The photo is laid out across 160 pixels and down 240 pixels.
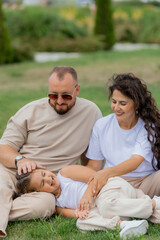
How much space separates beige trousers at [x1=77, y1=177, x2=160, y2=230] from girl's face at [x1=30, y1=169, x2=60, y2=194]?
0.43 meters

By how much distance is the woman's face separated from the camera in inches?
156

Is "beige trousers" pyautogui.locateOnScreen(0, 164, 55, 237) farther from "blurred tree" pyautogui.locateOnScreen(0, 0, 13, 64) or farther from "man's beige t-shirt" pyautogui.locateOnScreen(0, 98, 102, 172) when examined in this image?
"blurred tree" pyautogui.locateOnScreen(0, 0, 13, 64)

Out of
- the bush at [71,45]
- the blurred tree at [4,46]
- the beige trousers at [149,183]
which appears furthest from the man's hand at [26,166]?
the bush at [71,45]

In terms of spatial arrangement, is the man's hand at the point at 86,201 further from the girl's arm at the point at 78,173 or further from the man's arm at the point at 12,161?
the man's arm at the point at 12,161

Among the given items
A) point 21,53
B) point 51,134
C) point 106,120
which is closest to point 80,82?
point 21,53

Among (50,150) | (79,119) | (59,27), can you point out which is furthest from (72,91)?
(59,27)

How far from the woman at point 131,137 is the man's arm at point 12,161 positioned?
22.9 inches

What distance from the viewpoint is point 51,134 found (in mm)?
4359

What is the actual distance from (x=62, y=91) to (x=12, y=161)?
0.81 m

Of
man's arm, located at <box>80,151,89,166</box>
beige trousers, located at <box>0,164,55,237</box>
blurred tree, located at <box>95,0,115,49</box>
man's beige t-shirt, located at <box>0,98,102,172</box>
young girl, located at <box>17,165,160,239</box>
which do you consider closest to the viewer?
young girl, located at <box>17,165,160,239</box>

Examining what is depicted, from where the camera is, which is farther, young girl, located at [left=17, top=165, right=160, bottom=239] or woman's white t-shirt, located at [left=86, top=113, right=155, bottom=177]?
woman's white t-shirt, located at [left=86, top=113, right=155, bottom=177]

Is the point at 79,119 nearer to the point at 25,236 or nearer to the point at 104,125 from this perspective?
the point at 104,125

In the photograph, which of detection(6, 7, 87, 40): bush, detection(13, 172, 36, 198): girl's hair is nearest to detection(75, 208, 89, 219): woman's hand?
detection(13, 172, 36, 198): girl's hair

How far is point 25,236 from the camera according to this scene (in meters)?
3.55
